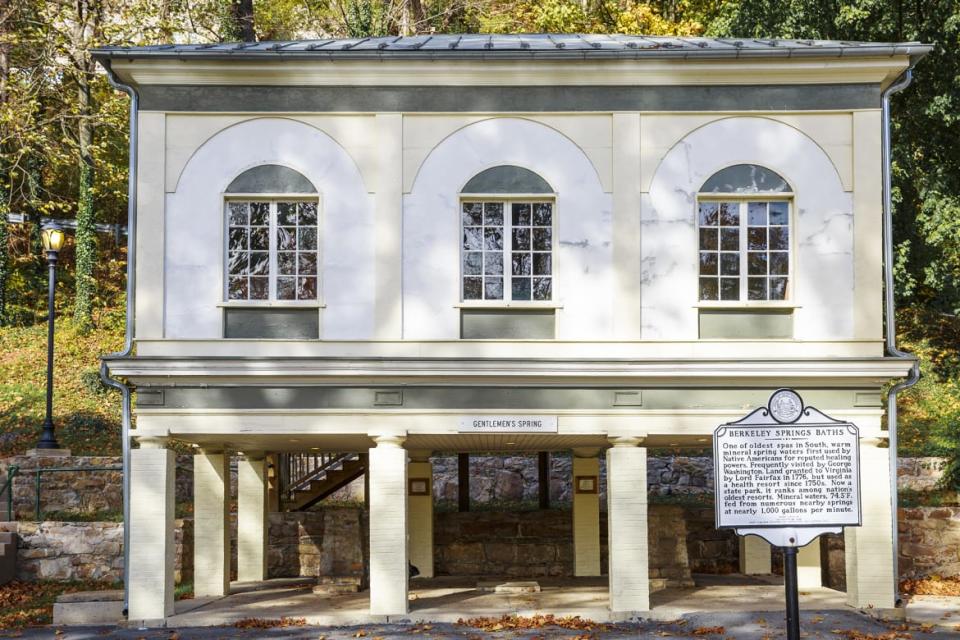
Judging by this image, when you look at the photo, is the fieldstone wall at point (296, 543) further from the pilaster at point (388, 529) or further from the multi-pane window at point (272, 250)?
the multi-pane window at point (272, 250)

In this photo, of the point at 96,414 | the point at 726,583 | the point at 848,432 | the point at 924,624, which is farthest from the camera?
the point at 96,414

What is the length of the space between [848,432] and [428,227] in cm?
839

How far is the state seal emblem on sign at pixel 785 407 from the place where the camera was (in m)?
11.8

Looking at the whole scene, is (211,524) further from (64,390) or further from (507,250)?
(64,390)

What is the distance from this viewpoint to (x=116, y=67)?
60.4 ft

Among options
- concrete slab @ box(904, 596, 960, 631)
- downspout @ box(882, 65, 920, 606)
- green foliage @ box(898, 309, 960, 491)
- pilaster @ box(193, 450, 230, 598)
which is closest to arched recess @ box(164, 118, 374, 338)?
pilaster @ box(193, 450, 230, 598)

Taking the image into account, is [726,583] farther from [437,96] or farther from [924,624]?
[437,96]

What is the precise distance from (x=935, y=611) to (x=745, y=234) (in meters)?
6.50

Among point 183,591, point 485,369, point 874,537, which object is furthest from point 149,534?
point 874,537

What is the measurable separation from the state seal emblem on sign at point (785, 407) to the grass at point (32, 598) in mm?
12424

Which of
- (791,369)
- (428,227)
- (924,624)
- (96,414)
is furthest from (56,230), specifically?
(924,624)

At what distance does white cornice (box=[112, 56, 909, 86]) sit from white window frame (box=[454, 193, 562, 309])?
169 cm

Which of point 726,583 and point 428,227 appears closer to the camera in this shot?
point 428,227

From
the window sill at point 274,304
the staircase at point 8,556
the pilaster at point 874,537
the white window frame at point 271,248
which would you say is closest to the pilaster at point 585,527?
the pilaster at point 874,537
